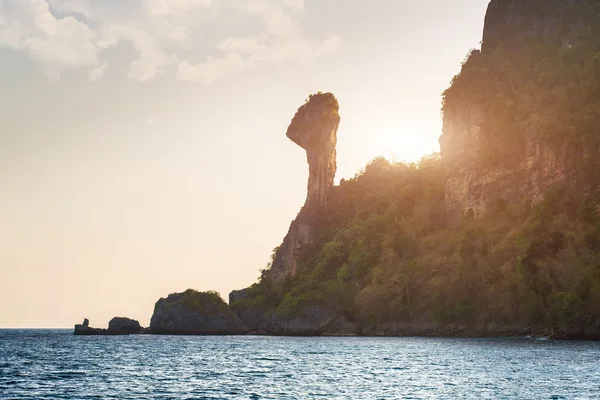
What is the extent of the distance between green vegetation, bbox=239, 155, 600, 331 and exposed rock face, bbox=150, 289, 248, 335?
13773 mm

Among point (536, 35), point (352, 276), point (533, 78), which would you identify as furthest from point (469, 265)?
point (536, 35)

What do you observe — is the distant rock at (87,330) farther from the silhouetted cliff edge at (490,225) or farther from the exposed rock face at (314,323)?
the exposed rock face at (314,323)

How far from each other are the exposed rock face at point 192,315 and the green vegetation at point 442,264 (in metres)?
13.8

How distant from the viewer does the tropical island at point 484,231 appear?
116 meters

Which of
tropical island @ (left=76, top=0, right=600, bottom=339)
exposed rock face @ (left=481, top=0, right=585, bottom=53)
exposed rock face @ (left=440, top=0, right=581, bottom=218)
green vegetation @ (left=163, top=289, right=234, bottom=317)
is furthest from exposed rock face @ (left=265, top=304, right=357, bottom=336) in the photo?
exposed rock face @ (left=481, top=0, right=585, bottom=53)

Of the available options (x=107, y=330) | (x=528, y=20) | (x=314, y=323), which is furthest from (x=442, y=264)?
(x=107, y=330)

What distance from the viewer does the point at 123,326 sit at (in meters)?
172

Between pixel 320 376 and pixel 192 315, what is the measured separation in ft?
360

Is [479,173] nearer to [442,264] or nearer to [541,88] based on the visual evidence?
[541,88]

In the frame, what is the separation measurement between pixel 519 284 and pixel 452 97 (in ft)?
236

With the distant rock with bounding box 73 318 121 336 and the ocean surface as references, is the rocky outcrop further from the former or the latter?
the ocean surface

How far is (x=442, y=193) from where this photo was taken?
171375 millimetres

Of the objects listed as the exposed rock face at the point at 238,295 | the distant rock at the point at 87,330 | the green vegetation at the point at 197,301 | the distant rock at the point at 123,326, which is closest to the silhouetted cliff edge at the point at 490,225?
the exposed rock face at the point at 238,295

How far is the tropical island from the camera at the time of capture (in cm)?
11638
